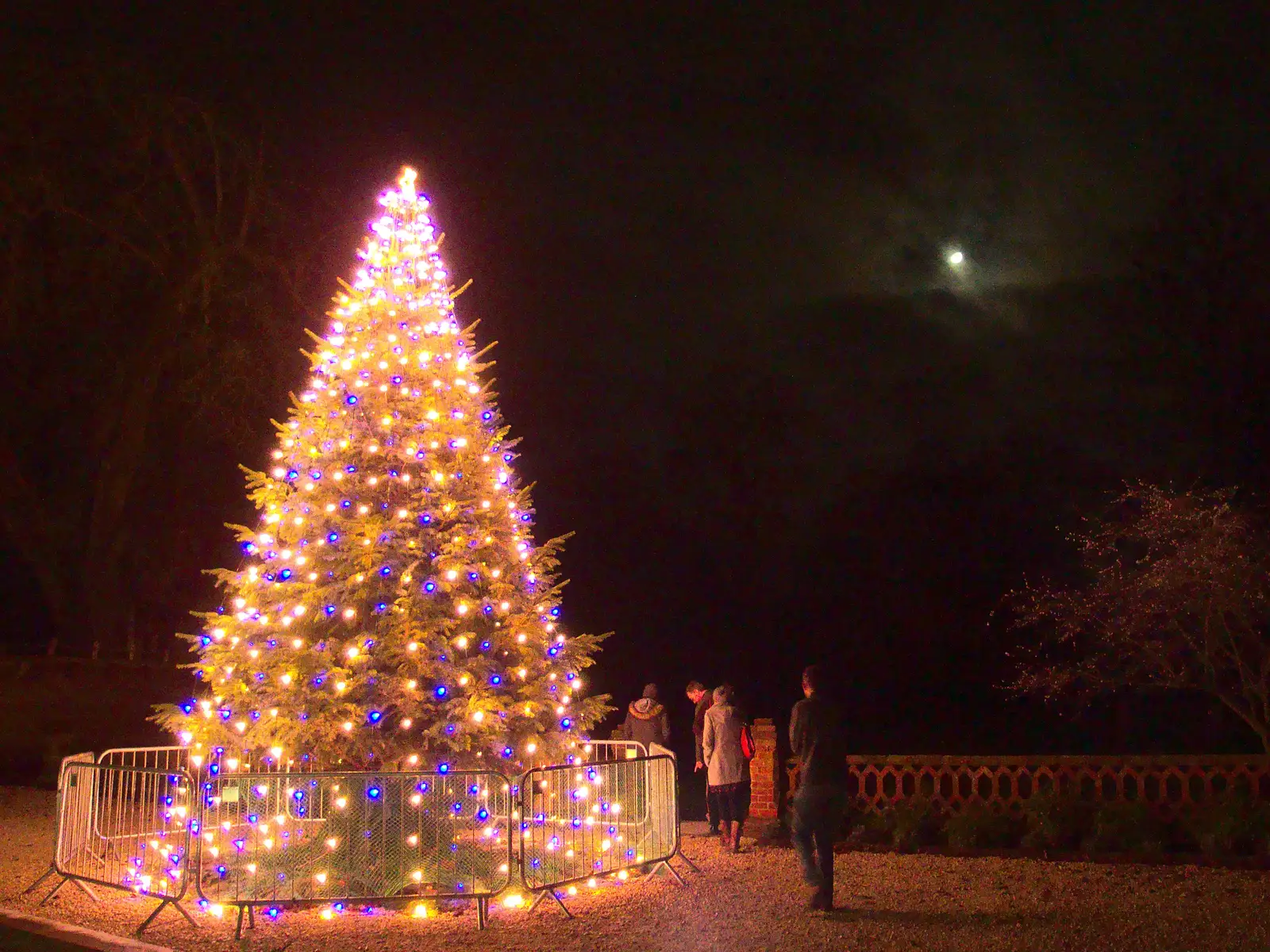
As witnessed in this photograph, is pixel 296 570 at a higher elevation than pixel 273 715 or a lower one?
higher

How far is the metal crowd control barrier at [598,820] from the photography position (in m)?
9.04

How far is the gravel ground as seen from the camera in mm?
7516

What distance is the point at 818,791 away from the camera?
27.4 ft

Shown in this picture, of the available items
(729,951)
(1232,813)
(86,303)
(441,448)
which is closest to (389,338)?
(441,448)

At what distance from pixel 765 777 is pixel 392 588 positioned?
18.0 feet

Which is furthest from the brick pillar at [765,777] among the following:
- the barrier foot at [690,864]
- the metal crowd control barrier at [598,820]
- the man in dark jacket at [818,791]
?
the man in dark jacket at [818,791]

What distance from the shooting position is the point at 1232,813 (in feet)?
34.6

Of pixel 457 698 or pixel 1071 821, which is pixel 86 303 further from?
pixel 1071 821

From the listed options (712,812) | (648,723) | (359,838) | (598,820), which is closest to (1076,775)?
(712,812)

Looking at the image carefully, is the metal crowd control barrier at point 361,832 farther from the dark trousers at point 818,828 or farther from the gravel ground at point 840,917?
the dark trousers at point 818,828

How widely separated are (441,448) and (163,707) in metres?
3.31

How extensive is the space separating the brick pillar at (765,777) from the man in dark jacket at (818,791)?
446 cm

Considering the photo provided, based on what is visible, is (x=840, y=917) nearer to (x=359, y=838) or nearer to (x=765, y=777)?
(x=359, y=838)

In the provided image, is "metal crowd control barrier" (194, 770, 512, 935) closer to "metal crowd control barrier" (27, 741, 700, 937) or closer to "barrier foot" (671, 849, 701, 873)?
"metal crowd control barrier" (27, 741, 700, 937)
